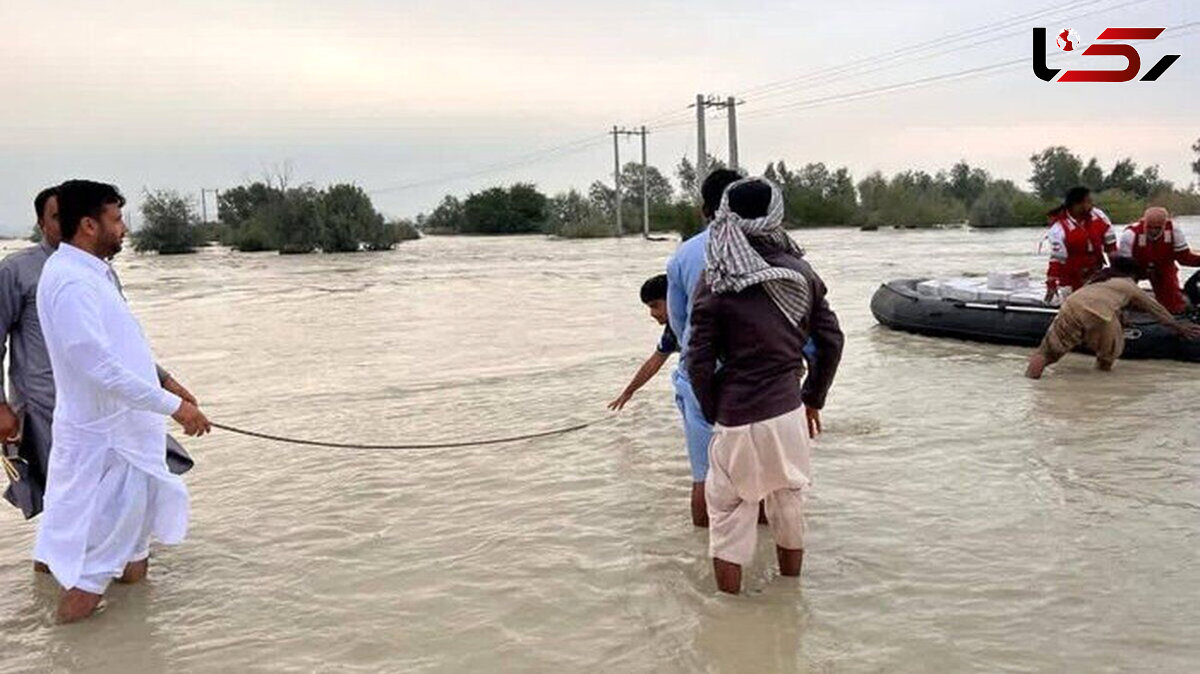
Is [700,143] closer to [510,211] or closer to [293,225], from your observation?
[293,225]

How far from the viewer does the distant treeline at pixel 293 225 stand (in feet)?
165

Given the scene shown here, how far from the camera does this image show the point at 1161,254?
8.62 metres

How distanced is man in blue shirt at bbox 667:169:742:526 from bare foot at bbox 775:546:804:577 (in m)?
0.55

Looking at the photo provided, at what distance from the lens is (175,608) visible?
13.1ft

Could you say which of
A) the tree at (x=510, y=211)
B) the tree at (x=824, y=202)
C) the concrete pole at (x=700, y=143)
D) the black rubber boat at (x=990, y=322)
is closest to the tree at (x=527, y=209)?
the tree at (x=510, y=211)

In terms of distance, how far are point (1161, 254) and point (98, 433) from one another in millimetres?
8531

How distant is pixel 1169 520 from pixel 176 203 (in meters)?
57.7

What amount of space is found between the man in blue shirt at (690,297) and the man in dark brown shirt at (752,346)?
240 mm

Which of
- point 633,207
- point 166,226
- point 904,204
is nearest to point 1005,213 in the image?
point 904,204

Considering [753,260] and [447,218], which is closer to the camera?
[753,260]

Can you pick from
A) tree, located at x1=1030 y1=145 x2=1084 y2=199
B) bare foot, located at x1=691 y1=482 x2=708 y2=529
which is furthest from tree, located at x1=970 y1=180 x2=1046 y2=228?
bare foot, located at x1=691 y1=482 x2=708 y2=529

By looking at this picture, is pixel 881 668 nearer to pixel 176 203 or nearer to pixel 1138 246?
pixel 1138 246

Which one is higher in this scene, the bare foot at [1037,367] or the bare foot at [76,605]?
the bare foot at [1037,367]

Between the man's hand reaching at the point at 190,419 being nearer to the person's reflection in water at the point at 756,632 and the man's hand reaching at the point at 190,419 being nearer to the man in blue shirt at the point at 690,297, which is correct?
the man in blue shirt at the point at 690,297
